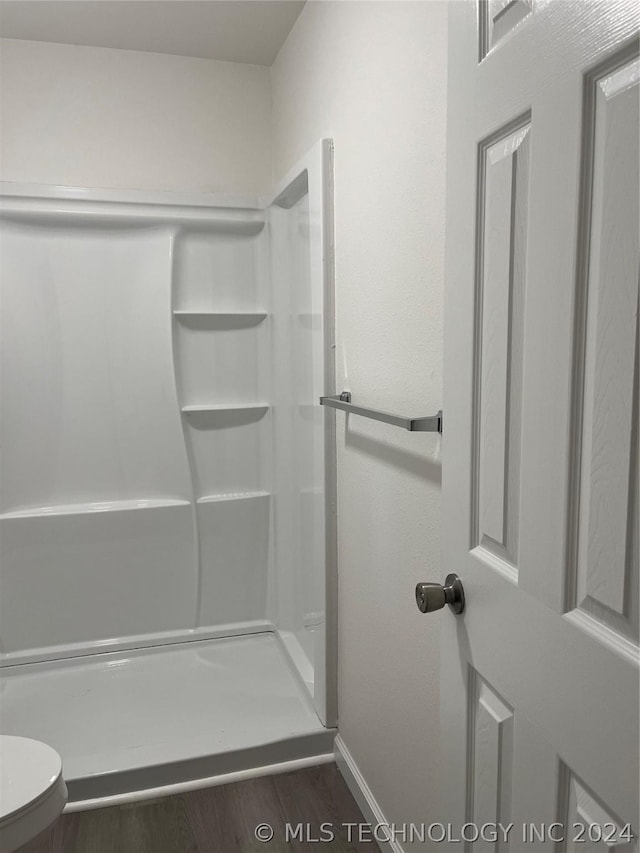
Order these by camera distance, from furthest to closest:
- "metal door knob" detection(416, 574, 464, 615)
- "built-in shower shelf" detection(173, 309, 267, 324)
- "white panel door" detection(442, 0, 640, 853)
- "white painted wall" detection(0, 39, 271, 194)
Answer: "built-in shower shelf" detection(173, 309, 267, 324) < "white painted wall" detection(0, 39, 271, 194) < "metal door knob" detection(416, 574, 464, 615) < "white panel door" detection(442, 0, 640, 853)

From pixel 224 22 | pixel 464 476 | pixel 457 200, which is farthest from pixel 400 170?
pixel 224 22

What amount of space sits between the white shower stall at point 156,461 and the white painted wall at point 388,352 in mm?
354

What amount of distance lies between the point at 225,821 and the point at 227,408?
1.48 m

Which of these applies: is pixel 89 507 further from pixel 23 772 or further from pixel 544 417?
pixel 544 417

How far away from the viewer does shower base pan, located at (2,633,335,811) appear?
1.96m

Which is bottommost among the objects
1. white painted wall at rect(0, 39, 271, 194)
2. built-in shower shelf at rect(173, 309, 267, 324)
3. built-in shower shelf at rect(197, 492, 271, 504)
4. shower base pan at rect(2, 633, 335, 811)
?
shower base pan at rect(2, 633, 335, 811)

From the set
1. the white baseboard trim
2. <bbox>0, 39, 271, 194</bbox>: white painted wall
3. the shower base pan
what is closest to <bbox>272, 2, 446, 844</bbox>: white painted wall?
the white baseboard trim

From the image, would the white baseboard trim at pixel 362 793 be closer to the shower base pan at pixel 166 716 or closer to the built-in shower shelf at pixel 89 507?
the shower base pan at pixel 166 716

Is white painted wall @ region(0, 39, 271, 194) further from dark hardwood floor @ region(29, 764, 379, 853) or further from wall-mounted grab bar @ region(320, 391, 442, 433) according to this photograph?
dark hardwood floor @ region(29, 764, 379, 853)

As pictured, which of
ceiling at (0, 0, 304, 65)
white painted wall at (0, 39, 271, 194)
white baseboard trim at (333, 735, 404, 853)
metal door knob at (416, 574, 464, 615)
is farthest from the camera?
white painted wall at (0, 39, 271, 194)

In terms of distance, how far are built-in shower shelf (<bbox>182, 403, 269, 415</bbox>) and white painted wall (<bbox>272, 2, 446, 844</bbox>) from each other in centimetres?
91

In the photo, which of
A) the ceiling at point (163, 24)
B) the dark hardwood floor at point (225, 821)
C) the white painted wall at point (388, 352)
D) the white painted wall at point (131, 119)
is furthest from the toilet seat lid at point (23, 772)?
the ceiling at point (163, 24)

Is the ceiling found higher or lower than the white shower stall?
higher

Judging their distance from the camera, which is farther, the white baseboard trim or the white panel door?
the white baseboard trim
